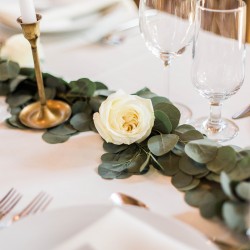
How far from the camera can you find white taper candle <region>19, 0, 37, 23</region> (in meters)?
0.84

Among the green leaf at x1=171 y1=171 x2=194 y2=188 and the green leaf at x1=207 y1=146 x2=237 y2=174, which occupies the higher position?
the green leaf at x1=207 y1=146 x2=237 y2=174

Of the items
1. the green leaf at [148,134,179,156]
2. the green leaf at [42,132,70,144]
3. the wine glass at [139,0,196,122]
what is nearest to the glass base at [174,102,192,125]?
the wine glass at [139,0,196,122]

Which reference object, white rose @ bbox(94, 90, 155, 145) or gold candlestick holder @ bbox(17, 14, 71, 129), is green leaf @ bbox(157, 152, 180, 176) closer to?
white rose @ bbox(94, 90, 155, 145)

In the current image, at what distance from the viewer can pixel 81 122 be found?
0.90 m

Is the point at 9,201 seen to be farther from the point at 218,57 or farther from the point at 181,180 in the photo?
the point at 218,57

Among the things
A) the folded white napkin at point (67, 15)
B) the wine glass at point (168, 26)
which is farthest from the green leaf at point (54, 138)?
the folded white napkin at point (67, 15)

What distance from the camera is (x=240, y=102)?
3.12 feet

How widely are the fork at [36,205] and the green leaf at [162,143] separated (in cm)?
18

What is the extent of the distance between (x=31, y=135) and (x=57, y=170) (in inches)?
5.3

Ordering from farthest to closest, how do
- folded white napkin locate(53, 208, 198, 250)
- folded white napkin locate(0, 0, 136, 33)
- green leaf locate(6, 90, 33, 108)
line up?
1. folded white napkin locate(0, 0, 136, 33)
2. green leaf locate(6, 90, 33, 108)
3. folded white napkin locate(53, 208, 198, 250)

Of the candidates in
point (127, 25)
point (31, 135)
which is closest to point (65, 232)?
point (31, 135)

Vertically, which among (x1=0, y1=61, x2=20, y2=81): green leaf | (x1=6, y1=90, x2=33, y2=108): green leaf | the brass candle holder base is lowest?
the brass candle holder base

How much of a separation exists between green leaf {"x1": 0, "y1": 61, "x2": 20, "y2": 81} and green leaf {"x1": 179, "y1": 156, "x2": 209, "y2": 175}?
463 mm

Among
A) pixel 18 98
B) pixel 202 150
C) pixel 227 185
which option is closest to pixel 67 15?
pixel 18 98
